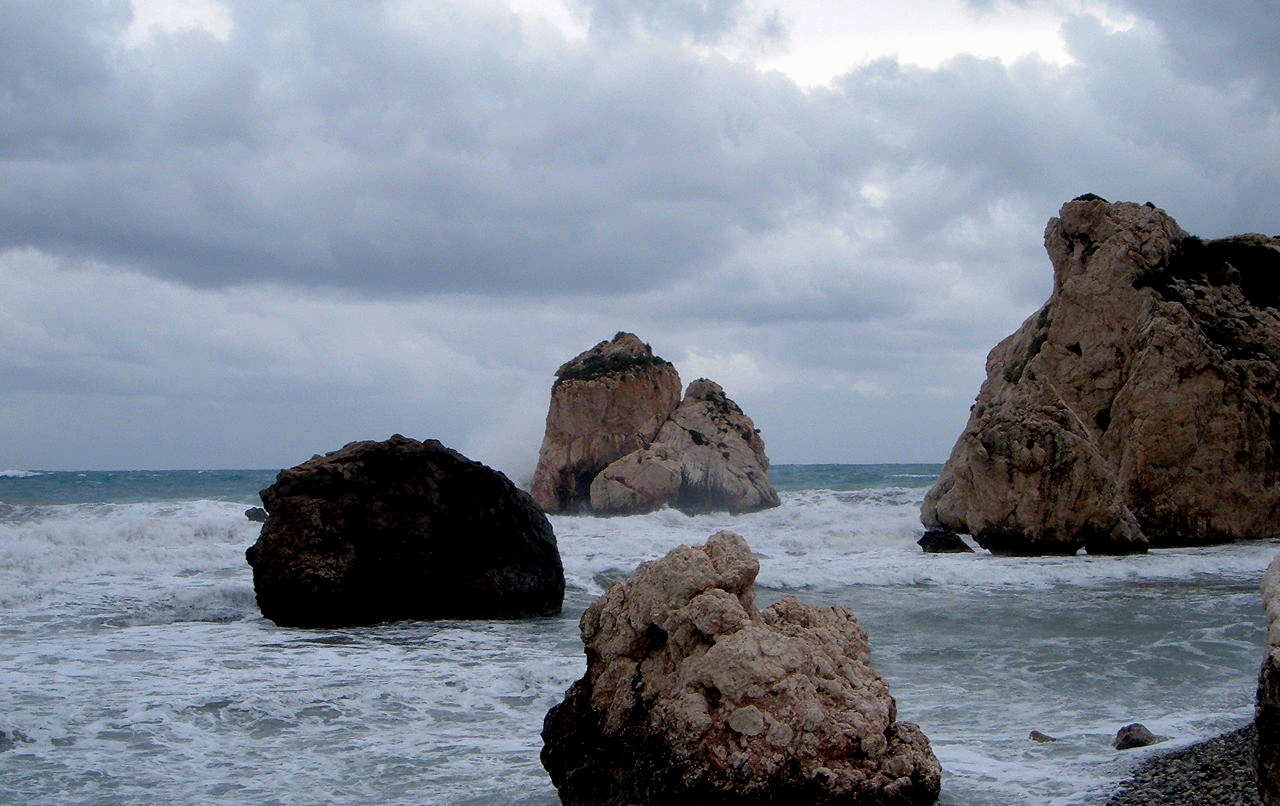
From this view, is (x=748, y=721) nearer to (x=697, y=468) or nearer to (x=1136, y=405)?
(x=1136, y=405)

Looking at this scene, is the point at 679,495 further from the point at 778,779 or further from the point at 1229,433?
the point at 778,779

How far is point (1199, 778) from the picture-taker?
6555 mm

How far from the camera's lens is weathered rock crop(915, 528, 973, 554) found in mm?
23312

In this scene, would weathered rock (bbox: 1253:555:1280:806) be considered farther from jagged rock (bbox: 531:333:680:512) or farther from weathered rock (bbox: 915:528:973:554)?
jagged rock (bbox: 531:333:680:512)

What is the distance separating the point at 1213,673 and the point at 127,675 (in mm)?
10027

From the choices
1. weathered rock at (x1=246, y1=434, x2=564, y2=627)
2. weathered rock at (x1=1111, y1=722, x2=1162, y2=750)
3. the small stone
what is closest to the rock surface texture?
weathered rock at (x1=246, y1=434, x2=564, y2=627)

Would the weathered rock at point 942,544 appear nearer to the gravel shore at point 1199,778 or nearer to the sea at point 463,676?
the sea at point 463,676

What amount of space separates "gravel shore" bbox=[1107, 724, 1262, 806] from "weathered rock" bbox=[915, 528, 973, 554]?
1605 centimetres

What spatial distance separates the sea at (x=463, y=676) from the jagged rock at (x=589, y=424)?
804 inches

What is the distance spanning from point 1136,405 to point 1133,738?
1686cm

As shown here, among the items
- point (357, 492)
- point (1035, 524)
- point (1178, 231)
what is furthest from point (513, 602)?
point (1178, 231)

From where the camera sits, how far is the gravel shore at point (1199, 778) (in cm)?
618

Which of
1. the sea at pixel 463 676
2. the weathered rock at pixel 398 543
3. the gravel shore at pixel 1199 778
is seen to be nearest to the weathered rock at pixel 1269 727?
the gravel shore at pixel 1199 778

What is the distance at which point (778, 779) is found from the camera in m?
5.85
